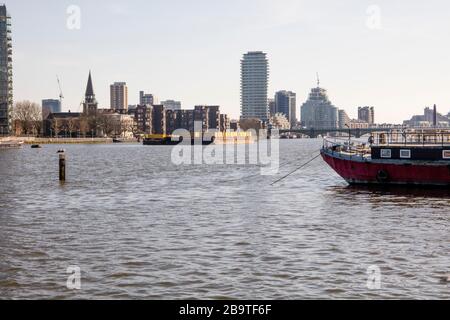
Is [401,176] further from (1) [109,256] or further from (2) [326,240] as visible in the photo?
(1) [109,256]

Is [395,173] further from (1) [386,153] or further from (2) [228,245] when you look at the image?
(2) [228,245]

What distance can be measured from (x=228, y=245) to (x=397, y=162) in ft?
93.6

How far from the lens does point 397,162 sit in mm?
53406

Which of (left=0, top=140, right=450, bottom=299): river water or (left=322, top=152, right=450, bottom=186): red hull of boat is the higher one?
(left=322, top=152, right=450, bottom=186): red hull of boat

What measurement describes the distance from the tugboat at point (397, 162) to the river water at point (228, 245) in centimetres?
154

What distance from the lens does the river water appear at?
2127cm

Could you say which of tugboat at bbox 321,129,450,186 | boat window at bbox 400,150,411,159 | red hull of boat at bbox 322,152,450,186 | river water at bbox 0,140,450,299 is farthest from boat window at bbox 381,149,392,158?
river water at bbox 0,140,450,299

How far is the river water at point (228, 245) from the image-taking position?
2127 centimetres

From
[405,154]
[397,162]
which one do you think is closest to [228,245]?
[405,154]

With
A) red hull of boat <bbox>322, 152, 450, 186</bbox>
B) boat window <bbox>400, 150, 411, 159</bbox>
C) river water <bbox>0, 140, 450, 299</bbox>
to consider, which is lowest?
river water <bbox>0, 140, 450, 299</bbox>

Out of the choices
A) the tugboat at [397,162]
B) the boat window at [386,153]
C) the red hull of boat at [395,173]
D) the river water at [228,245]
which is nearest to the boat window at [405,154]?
the tugboat at [397,162]

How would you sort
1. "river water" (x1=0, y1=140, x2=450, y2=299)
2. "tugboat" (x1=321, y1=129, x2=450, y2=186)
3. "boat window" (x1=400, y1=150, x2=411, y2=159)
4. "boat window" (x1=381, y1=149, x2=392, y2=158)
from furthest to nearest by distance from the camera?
"boat window" (x1=381, y1=149, x2=392, y2=158)
"boat window" (x1=400, y1=150, x2=411, y2=159)
"tugboat" (x1=321, y1=129, x2=450, y2=186)
"river water" (x1=0, y1=140, x2=450, y2=299)

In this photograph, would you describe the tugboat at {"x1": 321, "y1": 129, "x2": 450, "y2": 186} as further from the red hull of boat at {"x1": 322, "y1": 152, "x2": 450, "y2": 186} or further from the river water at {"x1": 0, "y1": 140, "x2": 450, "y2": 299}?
the river water at {"x1": 0, "y1": 140, "x2": 450, "y2": 299}

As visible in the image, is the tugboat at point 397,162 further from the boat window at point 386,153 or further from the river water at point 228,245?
the river water at point 228,245
